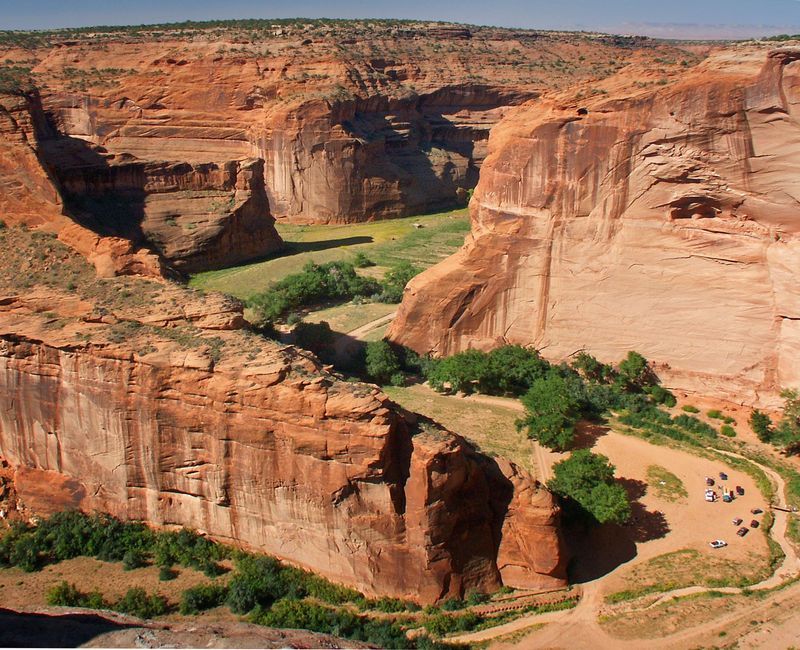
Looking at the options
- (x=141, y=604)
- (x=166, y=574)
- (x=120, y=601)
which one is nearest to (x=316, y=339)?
(x=166, y=574)

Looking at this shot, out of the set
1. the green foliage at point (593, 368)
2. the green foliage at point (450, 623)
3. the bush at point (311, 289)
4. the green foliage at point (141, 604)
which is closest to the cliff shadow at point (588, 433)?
the green foliage at point (593, 368)

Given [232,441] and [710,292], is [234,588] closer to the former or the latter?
[232,441]

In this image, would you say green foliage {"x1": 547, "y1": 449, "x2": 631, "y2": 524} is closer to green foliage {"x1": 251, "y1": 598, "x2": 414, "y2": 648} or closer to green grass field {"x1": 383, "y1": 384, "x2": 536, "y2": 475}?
green grass field {"x1": 383, "y1": 384, "x2": 536, "y2": 475}

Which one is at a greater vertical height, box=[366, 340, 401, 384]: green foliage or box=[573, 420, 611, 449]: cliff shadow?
box=[366, 340, 401, 384]: green foliage

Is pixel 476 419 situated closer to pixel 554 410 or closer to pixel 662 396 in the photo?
pixel 554 410

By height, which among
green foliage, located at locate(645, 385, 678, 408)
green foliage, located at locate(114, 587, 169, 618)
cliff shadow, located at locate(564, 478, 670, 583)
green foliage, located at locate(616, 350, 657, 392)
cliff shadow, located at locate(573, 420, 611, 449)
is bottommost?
cliff shadow, located at locate(564, 478, 670, 583)

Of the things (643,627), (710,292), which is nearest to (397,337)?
(710,292)

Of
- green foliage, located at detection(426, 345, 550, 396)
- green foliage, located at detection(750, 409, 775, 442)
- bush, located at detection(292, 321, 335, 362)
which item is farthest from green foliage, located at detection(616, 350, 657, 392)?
bush, located at detection(292, 321, 335, 362)
